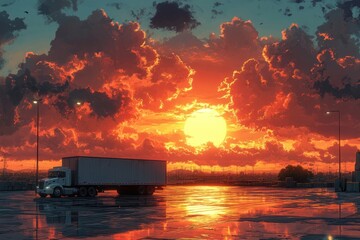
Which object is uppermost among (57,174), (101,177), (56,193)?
(57,174)

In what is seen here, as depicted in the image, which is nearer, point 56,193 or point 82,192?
point 56,193

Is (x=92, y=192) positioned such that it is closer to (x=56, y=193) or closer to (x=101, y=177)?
(x=101, y=177)

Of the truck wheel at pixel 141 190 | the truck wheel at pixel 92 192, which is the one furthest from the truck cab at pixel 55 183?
the truck wheel at pixel 141 190

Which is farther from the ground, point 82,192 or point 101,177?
point 101,177

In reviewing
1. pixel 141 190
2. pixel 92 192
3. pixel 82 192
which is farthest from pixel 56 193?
pixel 141 190

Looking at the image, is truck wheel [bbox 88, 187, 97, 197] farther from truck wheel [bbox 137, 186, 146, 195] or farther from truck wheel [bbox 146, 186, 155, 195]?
truck wheel [bbox 146, 186, 155, 195]

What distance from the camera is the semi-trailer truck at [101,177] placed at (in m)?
52.7

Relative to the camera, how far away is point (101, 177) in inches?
2178

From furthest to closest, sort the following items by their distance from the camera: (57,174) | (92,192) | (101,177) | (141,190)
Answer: (141,190), (101,177), (92,192), (57,174)

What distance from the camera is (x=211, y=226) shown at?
23.1 meters

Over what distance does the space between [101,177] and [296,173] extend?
251 feet

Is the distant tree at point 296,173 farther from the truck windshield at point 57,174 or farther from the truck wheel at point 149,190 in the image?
the truck windshield at point 57,174

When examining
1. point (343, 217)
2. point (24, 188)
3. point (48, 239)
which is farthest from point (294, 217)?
point (24, 188)

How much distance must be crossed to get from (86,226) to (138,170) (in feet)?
118
